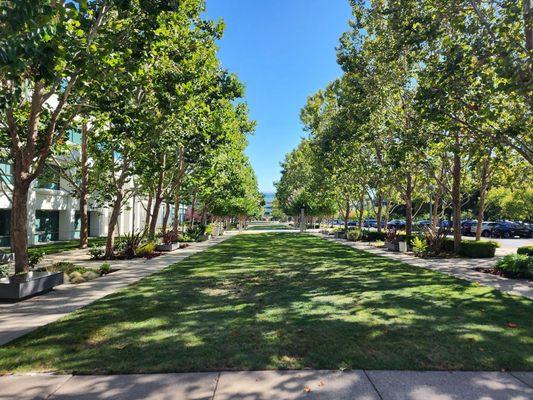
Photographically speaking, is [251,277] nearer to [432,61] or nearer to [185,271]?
[185,271]

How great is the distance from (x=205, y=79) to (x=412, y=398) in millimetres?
13866

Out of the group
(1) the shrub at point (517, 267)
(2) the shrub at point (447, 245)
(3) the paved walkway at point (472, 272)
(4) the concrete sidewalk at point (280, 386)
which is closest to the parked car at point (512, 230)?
(2) the shrub at point (447, 245)

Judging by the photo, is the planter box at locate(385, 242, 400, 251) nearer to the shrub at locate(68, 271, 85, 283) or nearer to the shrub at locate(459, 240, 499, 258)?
the shrub at locate(459, 240, 499, 258)

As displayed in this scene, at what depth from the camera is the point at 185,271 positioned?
551 inches

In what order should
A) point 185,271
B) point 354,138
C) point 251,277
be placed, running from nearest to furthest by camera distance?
point 251,277 < point 185,271 < point 354,138

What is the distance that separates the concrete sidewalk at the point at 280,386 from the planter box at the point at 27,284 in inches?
193

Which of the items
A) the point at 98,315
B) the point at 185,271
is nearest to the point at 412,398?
the point at 98,315

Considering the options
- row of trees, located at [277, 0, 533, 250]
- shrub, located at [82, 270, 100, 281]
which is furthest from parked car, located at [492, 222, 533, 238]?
shrub, located at [82, 270, 100, 281]

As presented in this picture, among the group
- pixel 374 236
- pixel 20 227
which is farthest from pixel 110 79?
pixel 374 236

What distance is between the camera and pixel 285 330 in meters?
6.58

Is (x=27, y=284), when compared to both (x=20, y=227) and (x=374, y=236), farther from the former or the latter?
(x=374, y=236)

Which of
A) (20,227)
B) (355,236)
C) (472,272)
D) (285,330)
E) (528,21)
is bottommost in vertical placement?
(472,272)

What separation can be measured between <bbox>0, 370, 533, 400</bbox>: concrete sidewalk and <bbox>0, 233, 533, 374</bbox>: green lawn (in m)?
0.24

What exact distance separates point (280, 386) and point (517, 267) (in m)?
11.1
